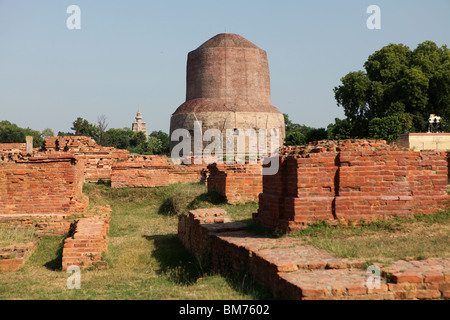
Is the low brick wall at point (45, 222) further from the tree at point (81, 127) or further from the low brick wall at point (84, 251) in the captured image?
the tree at point (81, 127)

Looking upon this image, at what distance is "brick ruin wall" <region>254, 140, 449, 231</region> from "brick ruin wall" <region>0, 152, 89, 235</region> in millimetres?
3740

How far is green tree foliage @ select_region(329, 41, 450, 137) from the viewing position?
76.2 feet

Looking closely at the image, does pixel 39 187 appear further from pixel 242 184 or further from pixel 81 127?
pixel 81 127

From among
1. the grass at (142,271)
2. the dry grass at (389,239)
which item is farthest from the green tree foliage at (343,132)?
the dry grass at (389,239)

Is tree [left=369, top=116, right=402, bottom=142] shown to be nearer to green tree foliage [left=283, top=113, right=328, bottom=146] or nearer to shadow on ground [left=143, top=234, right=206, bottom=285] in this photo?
green tree foliage [left=283, top=113, right=328, bottom=146]

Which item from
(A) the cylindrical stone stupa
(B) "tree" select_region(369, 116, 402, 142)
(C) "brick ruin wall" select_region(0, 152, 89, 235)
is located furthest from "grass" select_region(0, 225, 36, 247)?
(A) the cylindrical stone stupa

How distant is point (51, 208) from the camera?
23.8 ft

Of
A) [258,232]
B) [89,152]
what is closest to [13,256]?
[258,232]

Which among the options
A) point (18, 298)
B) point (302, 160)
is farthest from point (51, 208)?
point (302, 160)

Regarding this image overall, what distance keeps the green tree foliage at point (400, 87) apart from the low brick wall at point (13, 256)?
61.3 ft

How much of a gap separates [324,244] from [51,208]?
4.74 metres

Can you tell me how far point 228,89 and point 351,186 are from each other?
1068 inches

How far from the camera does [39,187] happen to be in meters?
7.31
